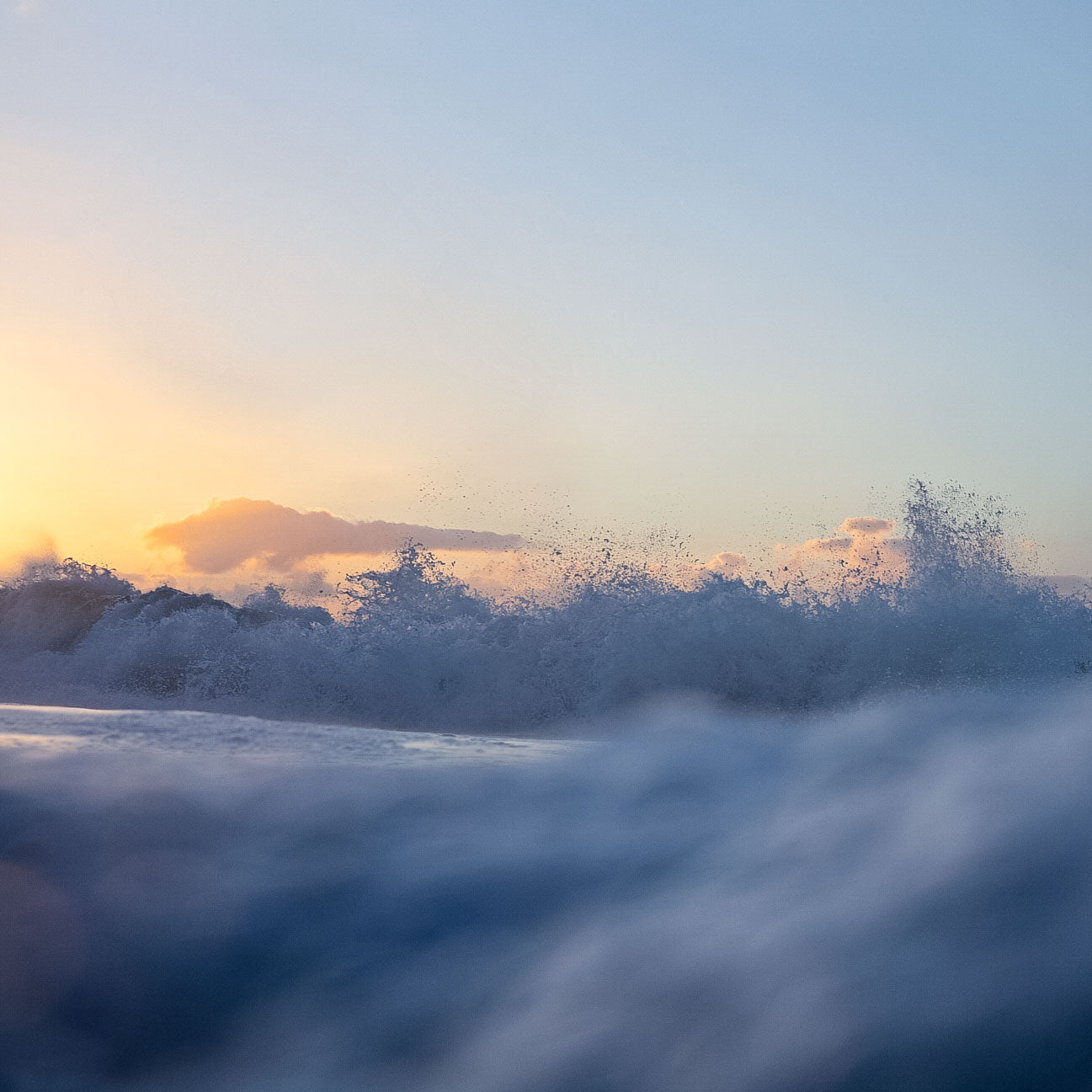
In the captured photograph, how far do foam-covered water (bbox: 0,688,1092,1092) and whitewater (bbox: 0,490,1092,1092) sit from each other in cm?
1

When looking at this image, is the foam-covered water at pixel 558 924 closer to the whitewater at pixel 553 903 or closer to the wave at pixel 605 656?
the whitewater at pixel 553 903

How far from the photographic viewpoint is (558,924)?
11.1ft

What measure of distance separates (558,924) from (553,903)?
14 centimetres

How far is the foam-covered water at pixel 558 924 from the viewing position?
2.65 m

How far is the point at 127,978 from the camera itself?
9.96ft

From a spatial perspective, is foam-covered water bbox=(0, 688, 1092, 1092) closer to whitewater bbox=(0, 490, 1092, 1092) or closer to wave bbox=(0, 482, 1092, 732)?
whitewater bbox=(0, 490, 1092, 1092)

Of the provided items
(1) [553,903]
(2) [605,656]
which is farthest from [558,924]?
(2) [605,656]

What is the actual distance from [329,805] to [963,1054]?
8.47 ft

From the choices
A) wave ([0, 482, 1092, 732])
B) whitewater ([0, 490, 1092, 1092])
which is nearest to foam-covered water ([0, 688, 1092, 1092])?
whitewater ([0, 490, 1092, 1092])

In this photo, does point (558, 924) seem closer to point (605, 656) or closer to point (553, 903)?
point (553, 903)

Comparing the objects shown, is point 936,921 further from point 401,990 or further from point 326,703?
point 326,703

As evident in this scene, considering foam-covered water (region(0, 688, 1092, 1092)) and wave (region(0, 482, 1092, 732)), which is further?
wave (region(0, 482, 1092, 732))

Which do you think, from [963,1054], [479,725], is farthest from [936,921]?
[479,725]

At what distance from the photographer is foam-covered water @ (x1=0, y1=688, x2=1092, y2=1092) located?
265cm
